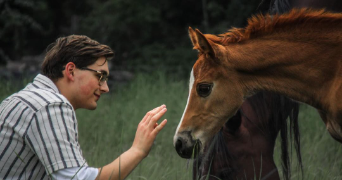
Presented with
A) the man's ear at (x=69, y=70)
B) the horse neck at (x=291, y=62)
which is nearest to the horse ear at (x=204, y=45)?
the horse neck at (x=291, y=62)

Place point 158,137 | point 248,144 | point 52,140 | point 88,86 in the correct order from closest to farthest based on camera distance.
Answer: point 52,140 → point 88,86 → point 248,144 → point 158,137

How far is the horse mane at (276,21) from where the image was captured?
2.82 metres

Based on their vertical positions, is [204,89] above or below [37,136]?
below

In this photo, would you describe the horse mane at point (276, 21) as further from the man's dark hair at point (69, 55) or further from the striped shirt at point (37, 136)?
the striped shirt at point (37, 136)

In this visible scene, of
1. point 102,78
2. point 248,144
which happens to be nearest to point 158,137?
point 248,144

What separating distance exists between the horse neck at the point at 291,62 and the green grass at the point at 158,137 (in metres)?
0.88

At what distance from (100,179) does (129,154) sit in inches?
7.3

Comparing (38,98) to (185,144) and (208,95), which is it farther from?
(208,95)

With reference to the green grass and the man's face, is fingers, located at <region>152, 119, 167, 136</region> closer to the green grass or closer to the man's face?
the man's face

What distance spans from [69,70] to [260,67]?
4.00 ft

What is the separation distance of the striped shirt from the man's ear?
0.46ft

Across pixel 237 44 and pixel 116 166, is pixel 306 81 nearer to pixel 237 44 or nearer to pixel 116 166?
pixel 237 44

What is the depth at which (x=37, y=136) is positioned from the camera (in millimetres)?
2049

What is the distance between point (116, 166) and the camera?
2.23 meters
